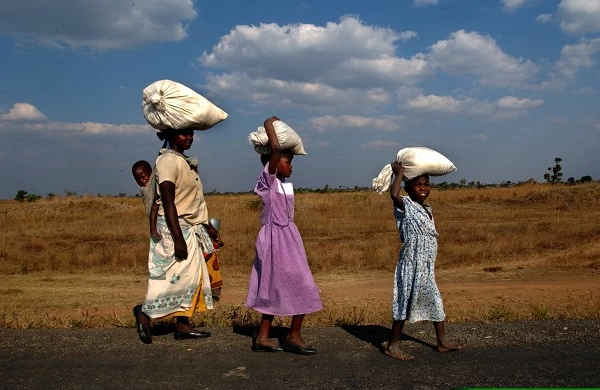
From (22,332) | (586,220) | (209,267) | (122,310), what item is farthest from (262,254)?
(586,220)

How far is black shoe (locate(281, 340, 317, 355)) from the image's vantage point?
430cm

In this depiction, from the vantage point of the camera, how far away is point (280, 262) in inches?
175

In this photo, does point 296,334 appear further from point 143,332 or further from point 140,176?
point 140,176

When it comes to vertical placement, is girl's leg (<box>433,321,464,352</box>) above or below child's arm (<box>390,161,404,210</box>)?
below

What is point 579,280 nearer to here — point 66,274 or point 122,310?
point 122,310

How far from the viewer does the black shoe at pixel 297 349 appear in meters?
4.30

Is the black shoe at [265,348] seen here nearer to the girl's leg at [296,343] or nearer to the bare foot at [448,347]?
the girl's leg at [296,343]

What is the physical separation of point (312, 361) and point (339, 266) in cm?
1115

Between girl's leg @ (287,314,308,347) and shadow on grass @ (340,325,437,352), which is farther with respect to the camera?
shadow on grass @ (340,325,437,352)

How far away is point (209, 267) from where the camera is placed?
196 inches

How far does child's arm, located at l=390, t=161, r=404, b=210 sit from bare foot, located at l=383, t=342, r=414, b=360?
3.29ft

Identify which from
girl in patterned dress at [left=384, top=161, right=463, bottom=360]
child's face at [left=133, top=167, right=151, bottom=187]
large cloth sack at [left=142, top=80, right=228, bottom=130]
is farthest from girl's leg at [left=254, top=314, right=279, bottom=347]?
child's face at [left=133, top=167, right=151, bottom=187]

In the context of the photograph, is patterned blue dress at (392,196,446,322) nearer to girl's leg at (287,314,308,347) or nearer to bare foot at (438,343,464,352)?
bare foot at (438,343,464,352)

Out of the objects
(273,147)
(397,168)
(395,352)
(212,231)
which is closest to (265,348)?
(395,352)
